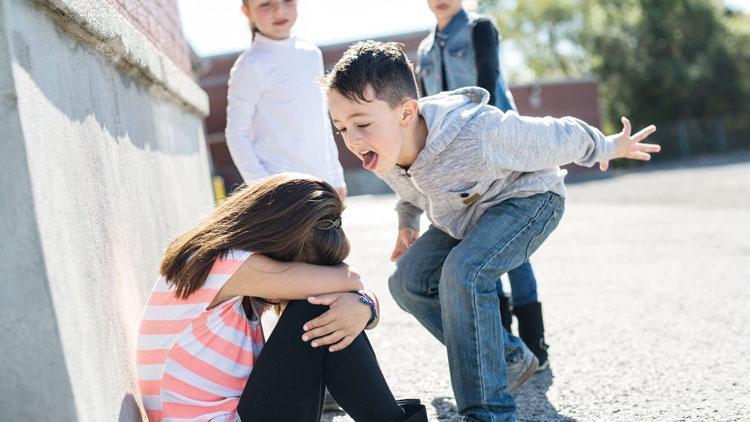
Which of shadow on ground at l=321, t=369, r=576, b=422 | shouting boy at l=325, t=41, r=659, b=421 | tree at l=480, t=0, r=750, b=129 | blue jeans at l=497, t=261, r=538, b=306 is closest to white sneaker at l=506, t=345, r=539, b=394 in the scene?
shouting boy at l=325, t=41, r=659, b=421

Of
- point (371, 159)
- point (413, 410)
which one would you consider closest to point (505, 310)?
point (371, 159)

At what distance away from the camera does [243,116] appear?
4.12 meters

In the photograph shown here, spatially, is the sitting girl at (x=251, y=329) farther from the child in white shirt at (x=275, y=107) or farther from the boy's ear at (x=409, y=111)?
the child in white shirt at (x=275, y=107)

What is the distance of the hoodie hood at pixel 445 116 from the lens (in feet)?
9.97

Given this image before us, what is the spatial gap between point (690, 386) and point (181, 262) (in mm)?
2171

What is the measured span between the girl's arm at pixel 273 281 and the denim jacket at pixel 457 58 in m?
2.01

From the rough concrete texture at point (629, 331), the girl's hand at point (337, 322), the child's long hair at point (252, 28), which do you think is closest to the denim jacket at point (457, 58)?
the child's long hair at point (252, 28)

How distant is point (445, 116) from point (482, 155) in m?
0.21

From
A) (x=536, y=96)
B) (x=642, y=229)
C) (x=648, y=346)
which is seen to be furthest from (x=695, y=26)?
(x=648, y=346)

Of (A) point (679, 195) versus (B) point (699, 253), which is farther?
(A) point (679, 195)

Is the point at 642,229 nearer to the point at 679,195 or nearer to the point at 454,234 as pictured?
the point at 679,195

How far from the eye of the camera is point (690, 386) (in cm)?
355

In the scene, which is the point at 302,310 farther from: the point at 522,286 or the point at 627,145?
the point at 522,286

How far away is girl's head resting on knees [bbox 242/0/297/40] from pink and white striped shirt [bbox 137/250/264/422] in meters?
1.92
